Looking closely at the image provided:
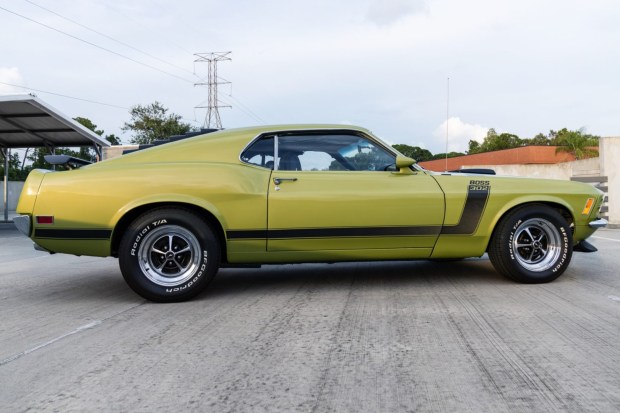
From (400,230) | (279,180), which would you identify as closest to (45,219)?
(279,180)

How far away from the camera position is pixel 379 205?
13.7 feet

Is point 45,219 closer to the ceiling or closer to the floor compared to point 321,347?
closer to the ceiling

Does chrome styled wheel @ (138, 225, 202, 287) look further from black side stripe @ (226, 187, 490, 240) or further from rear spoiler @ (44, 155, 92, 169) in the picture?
rear spoiler @ (44, 155, 92, 169)

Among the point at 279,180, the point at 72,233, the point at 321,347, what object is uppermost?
the point at 279,180

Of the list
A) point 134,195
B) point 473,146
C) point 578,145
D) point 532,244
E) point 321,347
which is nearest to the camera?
point 321,347

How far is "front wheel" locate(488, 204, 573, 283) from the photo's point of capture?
4.39 meters

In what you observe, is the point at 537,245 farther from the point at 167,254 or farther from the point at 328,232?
the point at 167,254

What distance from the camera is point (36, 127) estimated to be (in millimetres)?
16875

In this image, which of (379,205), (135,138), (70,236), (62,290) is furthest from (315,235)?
(135,138)

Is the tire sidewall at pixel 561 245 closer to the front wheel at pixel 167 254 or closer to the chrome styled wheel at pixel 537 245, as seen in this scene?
the chrome styled wheel at pixel 537 245

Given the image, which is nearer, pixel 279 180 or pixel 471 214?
pixel 279 180

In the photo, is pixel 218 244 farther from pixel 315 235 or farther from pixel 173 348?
pixel 173 348

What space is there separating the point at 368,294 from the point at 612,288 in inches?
85.2

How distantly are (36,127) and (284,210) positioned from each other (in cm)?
1597
